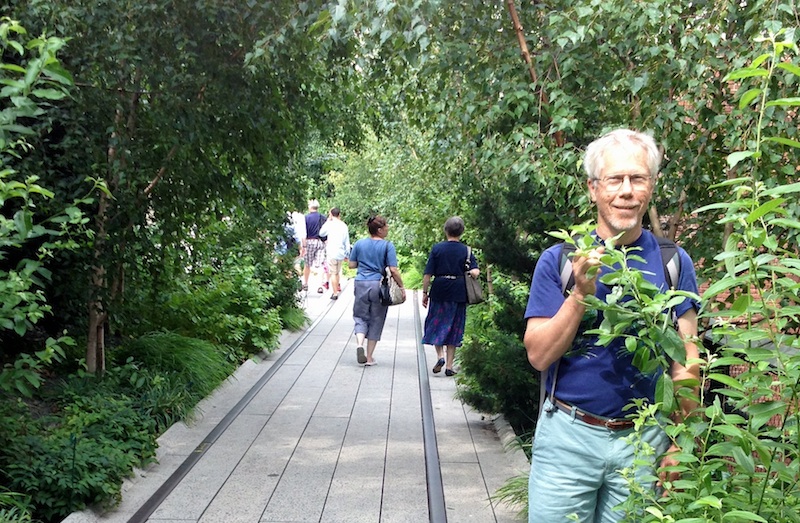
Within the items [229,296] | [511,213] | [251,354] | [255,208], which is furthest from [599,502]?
[229,296]

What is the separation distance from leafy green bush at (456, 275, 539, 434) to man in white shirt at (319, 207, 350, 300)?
36.0ft

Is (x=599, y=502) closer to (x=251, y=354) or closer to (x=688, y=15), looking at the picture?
(x=688, y=15)

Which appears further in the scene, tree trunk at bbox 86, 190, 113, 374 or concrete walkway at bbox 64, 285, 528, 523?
tree trunk at bbox 86, 190, 113, 374

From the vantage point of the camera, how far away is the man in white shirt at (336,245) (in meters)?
18.9

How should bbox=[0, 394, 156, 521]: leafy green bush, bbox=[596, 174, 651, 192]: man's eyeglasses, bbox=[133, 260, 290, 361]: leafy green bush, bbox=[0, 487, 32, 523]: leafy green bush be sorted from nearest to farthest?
bbox=[596, 174, 651, 192]: man's eyeglasses
bbox=[0, 487, 32, 523]: leafy green bush
bbox=[0, 394, 156, 521]: leafy green bush
bbox=[133, 260, 290, 361]: leafy green bush

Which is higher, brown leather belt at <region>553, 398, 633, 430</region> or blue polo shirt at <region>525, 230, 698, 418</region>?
blue polo shirt at <region>525, 230, 698, 418</region>

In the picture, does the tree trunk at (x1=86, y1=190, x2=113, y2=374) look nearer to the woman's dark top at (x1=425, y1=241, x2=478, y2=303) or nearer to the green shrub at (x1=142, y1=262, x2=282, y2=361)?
the green shrub at (x1=142, y1=262, x2=282, y2=361)

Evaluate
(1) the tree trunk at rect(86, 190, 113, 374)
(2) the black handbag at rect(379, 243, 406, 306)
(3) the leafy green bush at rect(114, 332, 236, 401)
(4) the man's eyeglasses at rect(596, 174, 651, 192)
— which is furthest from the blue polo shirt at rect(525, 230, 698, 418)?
(2) the black handbag at rect(379, 243, 406, 306)

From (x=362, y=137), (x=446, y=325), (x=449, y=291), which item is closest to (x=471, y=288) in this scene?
(x=449, y=291)

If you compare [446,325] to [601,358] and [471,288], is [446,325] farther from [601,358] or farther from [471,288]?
[601,358]

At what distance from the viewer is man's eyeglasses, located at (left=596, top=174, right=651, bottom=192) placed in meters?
2.80

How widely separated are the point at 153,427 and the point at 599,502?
197 inches

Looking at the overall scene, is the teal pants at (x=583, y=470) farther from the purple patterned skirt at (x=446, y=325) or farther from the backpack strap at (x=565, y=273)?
the purple patterned skirt at (x=446, y=325)

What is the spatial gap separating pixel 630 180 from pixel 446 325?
311 inches
